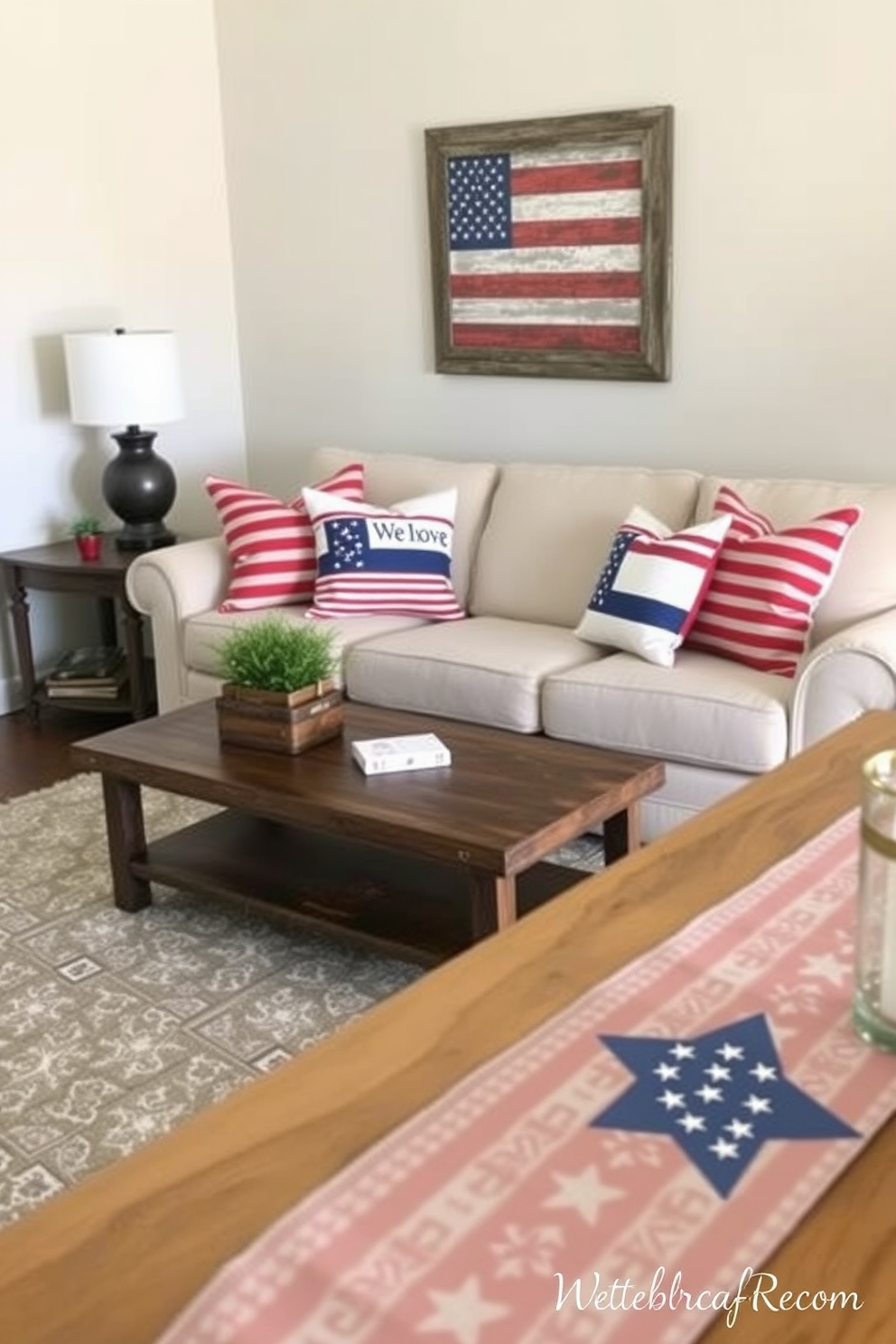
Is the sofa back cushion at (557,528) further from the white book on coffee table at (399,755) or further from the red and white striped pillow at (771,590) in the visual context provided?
the white book on coffee table at (399,755)

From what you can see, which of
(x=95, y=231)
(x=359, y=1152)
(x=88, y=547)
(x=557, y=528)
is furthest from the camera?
(x=95, y=231)

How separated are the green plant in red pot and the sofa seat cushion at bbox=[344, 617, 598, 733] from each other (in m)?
1.25

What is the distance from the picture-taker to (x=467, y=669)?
136 inches

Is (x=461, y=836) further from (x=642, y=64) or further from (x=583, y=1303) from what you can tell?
(x=642, y=64)

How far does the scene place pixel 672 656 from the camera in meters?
3.39

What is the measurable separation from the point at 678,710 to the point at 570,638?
0.58 metres

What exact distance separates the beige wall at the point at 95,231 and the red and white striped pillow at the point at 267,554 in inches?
37.9

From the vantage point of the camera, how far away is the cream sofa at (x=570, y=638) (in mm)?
3049

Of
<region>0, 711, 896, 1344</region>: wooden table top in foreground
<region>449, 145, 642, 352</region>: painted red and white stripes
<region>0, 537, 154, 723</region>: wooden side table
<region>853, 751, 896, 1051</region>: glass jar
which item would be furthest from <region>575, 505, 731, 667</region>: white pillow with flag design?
<region>853, 751, 896, 1051</region>: glass jar

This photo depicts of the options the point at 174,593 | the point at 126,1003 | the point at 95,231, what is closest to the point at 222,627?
the point at 174,593

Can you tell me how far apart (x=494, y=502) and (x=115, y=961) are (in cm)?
185

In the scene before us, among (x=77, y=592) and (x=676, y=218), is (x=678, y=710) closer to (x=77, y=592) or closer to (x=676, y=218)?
(x=676, y=218)

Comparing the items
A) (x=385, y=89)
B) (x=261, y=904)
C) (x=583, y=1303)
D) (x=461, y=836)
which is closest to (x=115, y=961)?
(x=261, y=904)

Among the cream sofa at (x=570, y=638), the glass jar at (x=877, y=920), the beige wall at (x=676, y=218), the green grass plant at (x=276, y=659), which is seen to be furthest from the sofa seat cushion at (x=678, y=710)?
the glass jar at (x=877, y=920)
